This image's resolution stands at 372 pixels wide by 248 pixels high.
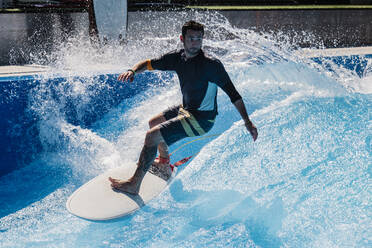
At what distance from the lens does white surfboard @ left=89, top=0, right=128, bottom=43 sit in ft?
26.0

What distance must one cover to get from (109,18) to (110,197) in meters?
5.23

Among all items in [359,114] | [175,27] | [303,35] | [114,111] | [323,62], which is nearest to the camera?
[359,114]

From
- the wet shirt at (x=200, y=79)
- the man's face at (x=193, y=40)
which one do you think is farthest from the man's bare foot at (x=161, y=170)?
the man's face at (x=193, y=40)

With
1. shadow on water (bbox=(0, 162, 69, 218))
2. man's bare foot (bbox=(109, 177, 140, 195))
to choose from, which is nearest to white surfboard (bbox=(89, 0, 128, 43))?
shadow on water (bbox=(0, 162, 69, 218))

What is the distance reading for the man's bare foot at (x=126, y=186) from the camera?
3.67 m

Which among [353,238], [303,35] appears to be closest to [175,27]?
[303,35]

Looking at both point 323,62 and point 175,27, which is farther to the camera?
point 175,27

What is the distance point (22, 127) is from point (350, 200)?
4.08m

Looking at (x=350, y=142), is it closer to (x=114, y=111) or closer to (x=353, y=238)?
(x=353, y=238)

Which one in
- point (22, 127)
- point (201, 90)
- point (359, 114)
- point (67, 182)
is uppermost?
point (201, 90)

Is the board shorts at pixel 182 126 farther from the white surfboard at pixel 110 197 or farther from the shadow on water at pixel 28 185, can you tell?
the shadow on water at pixel 28 185

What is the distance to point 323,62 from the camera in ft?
25.4

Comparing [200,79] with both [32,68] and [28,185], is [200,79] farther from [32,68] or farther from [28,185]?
[32,68]

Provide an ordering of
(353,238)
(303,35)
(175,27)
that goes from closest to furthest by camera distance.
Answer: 1. (353,238)
2. (175,27)
3. (303,35)
